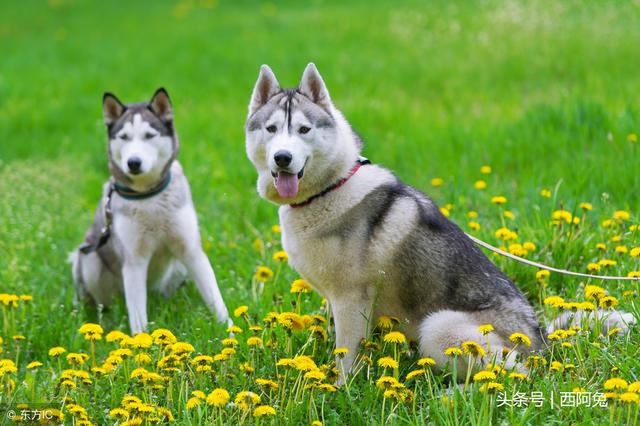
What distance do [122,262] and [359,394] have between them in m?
2.29

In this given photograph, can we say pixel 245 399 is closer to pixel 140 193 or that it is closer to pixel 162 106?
pixel 140 193

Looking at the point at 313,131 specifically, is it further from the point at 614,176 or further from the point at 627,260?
the point at 614,176

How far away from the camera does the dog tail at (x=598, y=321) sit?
347 centimetres

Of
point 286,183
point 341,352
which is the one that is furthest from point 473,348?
point 286,183

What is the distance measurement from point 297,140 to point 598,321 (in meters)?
1.65

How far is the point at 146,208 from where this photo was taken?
4828 mm

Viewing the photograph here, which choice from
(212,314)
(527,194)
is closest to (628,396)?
(212,314)

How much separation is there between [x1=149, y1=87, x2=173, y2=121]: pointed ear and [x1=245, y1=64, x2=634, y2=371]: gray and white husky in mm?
1458

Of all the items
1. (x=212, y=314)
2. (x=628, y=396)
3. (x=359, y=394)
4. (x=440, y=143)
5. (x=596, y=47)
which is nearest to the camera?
(x=628, y=396)

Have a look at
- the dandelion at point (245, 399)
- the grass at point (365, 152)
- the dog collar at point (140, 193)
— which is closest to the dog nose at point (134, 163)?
the dog collar at point (140, 193)

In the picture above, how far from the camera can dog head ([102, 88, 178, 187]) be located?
4.73m

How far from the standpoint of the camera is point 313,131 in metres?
3.49

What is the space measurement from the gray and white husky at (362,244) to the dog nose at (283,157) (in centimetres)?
6

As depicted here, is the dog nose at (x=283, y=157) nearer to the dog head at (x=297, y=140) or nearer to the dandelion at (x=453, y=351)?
the dog head at (x=297, y=140)
